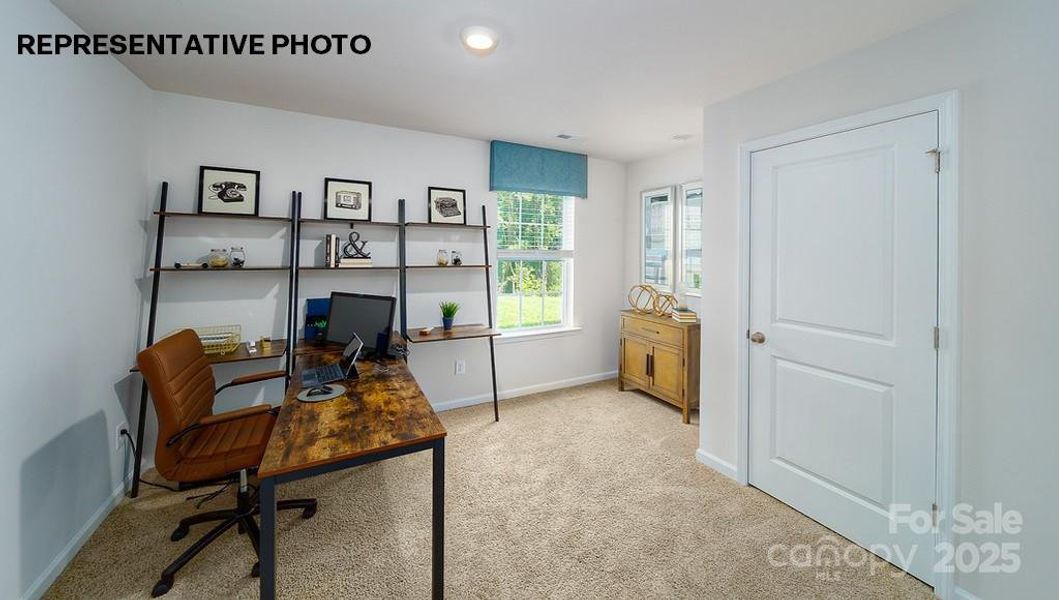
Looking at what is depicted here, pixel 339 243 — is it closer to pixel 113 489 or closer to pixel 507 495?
pixel 113 489

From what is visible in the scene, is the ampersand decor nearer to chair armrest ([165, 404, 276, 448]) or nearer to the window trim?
chair armrest ([165, 404, 276, 448])

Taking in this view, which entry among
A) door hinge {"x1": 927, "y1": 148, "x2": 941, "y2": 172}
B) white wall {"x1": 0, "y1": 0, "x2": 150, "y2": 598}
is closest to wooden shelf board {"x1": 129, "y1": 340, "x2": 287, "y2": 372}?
white wall {"x1": 0, "y1": 0, "x2": 150, "y2": 598}

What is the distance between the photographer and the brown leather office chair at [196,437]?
69.4 inches

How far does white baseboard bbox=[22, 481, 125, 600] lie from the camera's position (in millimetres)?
1680

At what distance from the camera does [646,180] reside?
4520mm

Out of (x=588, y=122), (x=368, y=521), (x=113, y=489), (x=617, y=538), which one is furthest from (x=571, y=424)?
(x=113, y=489)

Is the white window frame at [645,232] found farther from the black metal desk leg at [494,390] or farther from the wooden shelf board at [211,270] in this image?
the wooden shelf board at [211,270]

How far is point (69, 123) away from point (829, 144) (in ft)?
12.0

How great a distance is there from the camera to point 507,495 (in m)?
2.46

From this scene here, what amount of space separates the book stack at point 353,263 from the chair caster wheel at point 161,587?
1992 mm

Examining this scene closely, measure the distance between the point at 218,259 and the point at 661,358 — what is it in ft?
11.9

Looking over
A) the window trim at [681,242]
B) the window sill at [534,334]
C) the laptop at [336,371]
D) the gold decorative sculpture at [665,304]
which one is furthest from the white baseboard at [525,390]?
the laptop at [336,371]

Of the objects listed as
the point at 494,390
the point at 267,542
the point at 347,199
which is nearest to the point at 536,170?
the point at 347,199

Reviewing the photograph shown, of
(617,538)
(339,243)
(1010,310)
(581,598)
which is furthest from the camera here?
(339,243)
